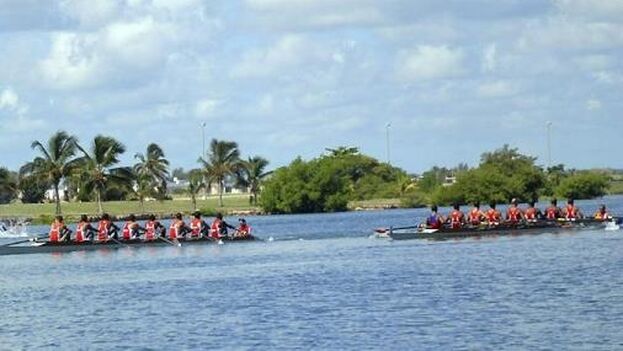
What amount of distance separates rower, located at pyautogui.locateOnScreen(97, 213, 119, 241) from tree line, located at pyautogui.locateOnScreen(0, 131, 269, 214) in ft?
121

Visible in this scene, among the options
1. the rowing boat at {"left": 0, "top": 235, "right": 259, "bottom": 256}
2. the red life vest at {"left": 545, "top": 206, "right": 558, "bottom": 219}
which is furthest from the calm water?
the red life vest at {"left": 545, "top": 206, "right": 558, "bottom": 219}

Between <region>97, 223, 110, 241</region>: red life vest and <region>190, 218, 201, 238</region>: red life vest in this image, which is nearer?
<region>97, 223, 110, 241</region>: red life vest

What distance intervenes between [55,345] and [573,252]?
27.3m

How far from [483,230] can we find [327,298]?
86.6 feet

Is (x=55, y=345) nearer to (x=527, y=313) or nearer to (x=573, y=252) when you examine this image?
(x=527, y=313)

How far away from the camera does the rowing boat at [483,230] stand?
205 ft

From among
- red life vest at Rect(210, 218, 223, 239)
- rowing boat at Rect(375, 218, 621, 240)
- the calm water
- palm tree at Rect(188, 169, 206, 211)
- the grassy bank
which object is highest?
palm tree at Rect(188, 169, 206, 211)

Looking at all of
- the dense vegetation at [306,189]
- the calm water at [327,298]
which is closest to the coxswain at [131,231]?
the calm water at [327,298]

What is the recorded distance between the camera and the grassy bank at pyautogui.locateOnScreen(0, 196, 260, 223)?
118 metres

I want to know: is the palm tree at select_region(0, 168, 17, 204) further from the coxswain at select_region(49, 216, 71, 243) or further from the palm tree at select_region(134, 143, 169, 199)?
the coxswain at select_region(49, 216, 71, 243)

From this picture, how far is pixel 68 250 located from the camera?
61.0m

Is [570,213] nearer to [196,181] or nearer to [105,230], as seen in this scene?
[105,230]

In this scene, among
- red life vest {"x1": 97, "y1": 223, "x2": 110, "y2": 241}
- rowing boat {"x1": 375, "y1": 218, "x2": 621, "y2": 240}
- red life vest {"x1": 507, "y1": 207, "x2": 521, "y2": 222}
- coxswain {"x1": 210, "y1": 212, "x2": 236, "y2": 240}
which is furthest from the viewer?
red life vest {"x1": 507, "y1": 207, "x2": 521, "y2": 222}

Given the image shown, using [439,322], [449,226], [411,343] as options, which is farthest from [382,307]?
[449,226]
